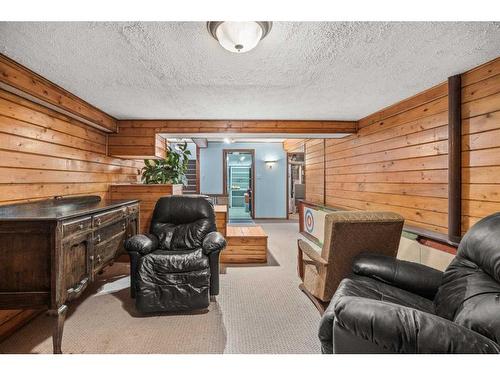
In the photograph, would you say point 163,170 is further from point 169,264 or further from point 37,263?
point 37,263

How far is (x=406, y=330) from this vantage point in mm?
979

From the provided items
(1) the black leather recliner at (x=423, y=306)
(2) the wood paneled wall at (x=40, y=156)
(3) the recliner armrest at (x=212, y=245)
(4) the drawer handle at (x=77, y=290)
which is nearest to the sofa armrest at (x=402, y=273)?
(1) the black leather recliner at (x=423, y=306)

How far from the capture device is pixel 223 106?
124 inches

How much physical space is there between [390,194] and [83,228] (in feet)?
10.9

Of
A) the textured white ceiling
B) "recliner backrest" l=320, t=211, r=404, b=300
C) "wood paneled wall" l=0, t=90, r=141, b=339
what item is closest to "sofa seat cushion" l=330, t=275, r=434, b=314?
"recliner backrest" l=320, t=211, r=404, b=300

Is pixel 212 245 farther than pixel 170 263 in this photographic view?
Yes

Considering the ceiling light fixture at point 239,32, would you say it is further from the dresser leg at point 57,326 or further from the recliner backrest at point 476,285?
the dresser leg at point 57,326

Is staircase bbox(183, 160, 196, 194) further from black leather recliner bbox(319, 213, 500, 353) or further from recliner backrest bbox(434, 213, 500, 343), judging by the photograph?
recliner backrest bbox(434, 213, 500, 343)

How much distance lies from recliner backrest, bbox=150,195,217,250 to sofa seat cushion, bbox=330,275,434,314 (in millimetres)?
1691

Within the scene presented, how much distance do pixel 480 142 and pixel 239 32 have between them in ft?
6.89

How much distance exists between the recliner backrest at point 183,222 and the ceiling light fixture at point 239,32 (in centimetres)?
188

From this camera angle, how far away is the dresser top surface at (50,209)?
1.65 metres

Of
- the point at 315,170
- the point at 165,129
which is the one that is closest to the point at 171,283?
the point at 165,129
